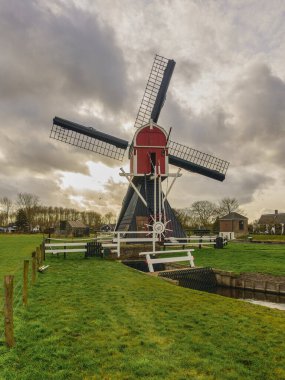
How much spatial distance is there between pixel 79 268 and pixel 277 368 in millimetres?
12396

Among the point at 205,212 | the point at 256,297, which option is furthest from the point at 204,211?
the point at 256,297

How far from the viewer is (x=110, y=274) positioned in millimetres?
14797

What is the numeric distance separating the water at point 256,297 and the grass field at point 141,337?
3.58 metres

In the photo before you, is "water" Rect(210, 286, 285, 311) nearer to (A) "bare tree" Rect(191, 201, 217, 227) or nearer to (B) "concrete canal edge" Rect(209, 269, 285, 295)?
(B) "concrete canal edge" Rect(209, 269, 285, 295)

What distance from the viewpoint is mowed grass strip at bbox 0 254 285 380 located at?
5.20 m

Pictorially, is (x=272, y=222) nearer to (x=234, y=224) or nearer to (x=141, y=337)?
(x=234, y=224)

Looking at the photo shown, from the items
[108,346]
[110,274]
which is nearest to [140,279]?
[110,274]

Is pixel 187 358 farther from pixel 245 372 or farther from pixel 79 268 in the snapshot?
pixel 79 268

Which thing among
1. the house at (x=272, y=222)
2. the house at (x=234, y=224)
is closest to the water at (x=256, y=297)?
the house at (x=234, y=224)

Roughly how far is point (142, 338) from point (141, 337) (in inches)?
2.3

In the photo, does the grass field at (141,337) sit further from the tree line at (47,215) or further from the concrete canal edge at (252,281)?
the tree line at (47,215)

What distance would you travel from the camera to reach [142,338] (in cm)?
652

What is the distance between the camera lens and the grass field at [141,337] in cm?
521

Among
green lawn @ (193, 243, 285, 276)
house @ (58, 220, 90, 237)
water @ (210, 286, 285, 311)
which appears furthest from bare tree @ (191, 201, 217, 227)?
water @ (210, 286, 285, 311)
